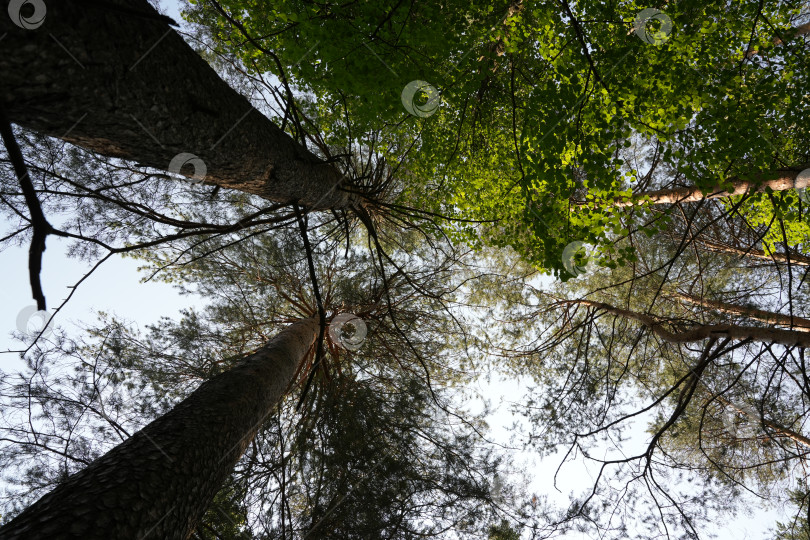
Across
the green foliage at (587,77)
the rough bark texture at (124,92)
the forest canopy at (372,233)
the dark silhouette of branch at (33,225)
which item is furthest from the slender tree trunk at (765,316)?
the dark silhouette of branch at (33,225)

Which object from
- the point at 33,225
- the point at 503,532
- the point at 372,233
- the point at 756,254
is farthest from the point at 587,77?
the point at 756,254

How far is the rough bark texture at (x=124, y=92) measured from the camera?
36.7 inches

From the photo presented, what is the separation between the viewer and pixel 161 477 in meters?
1.50

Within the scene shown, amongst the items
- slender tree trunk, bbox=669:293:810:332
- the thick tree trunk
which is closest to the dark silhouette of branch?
the thick tree trunk

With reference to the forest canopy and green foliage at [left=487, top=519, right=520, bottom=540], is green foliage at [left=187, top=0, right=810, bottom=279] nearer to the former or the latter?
the forest canopy

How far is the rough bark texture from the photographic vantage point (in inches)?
36.7

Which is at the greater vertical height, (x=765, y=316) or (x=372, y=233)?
(x=765, y=316)

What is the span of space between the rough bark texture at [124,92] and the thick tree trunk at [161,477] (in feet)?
4.02

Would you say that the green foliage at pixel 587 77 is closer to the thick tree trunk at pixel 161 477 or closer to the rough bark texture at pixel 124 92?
the rough bark texture at pixel 124 92

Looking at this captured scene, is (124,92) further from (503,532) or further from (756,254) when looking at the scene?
(756,254)

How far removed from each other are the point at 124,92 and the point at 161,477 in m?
1.44

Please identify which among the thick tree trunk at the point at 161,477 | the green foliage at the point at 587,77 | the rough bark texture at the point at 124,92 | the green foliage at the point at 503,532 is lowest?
the thick tree trunk at the point at 161,477

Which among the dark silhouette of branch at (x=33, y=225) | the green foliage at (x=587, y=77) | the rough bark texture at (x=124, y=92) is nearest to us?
the dark silhouette of branch at (x=33, y=225)

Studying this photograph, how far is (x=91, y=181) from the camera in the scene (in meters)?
3.95
